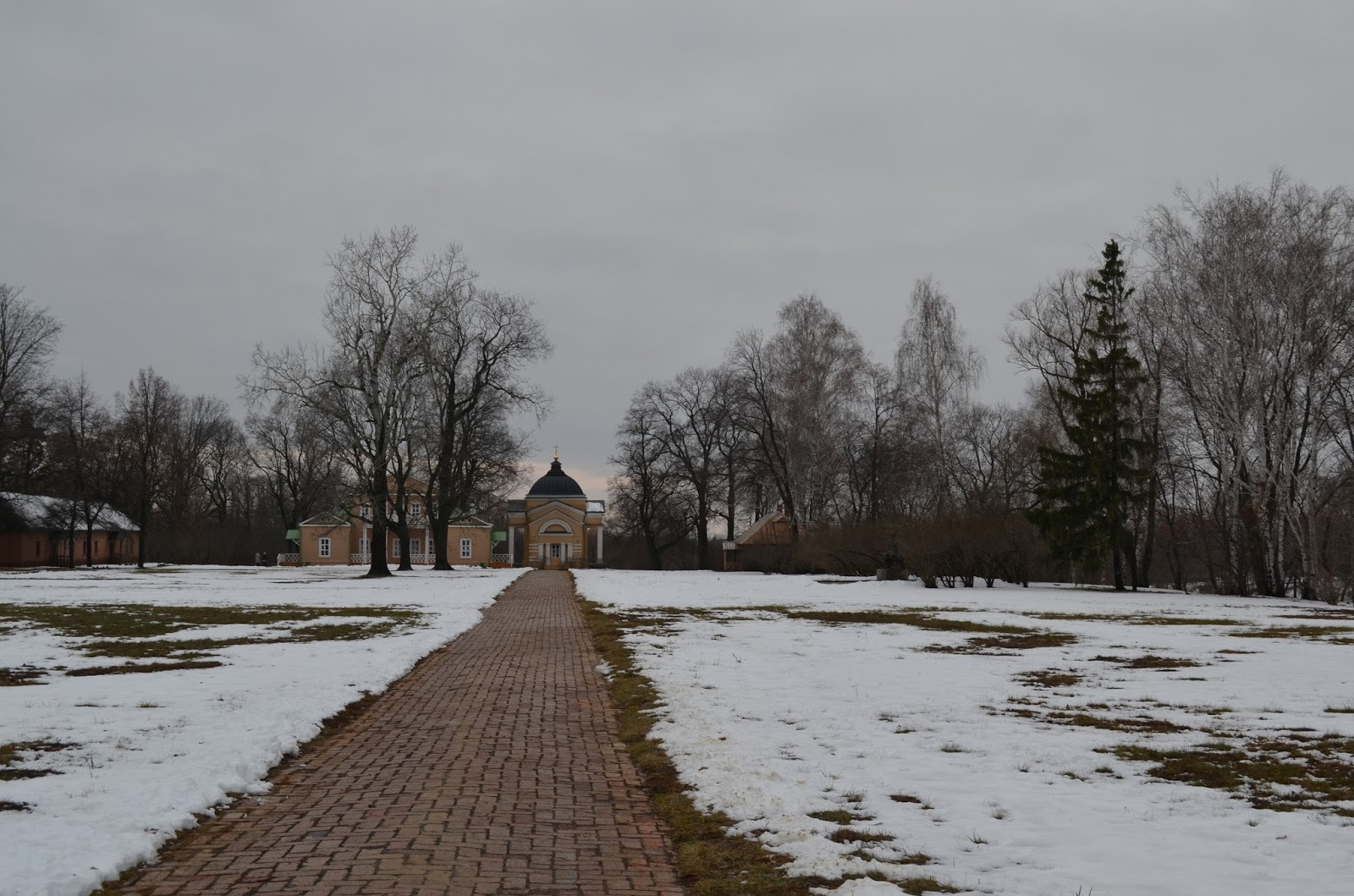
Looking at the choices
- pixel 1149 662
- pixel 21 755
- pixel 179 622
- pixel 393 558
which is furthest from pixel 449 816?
pixel 393 558

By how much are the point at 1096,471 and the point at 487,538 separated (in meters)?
50.4

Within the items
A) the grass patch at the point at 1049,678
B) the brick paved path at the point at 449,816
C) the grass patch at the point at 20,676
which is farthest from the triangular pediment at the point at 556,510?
the brick paved path at the point at 449,816

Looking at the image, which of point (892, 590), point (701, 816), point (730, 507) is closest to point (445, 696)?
point (701, 816)

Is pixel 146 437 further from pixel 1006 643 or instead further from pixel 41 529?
pixel 1006 643

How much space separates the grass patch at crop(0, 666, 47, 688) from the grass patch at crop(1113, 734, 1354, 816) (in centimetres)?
1052

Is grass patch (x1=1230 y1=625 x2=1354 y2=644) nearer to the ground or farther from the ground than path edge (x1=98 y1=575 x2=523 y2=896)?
nearer to the ground

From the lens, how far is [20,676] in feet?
36.1

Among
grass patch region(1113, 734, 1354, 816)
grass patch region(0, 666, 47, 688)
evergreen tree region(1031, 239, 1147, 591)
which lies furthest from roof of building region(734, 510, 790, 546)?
grass patch region(1113, 734, 1354, 816)

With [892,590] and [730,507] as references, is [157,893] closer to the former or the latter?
[892,590]

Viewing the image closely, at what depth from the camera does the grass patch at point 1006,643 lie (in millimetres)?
14625

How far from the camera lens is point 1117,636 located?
1705 centimetres

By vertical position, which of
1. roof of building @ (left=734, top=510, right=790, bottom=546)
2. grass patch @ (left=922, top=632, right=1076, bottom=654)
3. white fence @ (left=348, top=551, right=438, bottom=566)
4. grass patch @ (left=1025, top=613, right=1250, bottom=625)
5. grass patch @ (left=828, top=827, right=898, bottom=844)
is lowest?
white fence @ (left=348, top=551, right=438, bottom=566)

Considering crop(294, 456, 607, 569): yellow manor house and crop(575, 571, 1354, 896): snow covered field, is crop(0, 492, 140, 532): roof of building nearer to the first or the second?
crop(294, 456, 607, 569): yellow manor house

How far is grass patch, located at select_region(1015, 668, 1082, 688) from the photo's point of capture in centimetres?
1112
